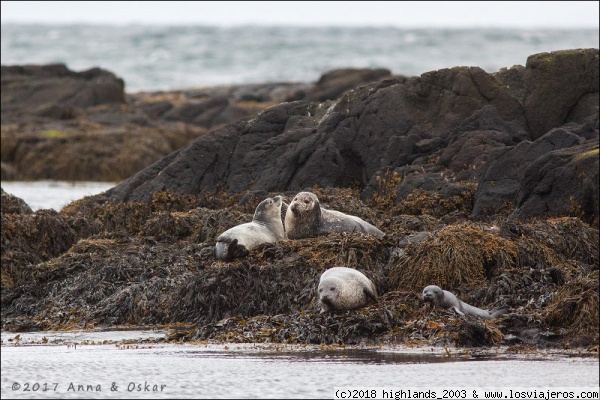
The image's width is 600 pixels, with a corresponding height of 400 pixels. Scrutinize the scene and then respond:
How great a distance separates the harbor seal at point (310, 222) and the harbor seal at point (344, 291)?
6.70 ft

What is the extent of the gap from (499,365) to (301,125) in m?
9.21

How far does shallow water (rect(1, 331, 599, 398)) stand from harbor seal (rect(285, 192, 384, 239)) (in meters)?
2.92

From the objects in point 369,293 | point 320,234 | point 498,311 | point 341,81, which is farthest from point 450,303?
point 341,81

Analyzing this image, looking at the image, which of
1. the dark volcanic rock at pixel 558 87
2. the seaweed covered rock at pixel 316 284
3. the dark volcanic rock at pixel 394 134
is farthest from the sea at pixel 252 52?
the seaweed covered rock at pixel 316 284

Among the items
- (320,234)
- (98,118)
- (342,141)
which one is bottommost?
(320,234)

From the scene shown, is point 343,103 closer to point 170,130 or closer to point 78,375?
point 78,375

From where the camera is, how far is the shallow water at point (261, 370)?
6145 millimetres

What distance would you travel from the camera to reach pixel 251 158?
50.0 feet

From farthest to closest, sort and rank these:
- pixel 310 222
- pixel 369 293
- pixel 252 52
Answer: pixel 252 52, pixel 310 222, pixel 369 293

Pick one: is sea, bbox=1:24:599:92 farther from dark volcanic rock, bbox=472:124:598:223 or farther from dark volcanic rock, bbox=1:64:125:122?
dark volcanic rock, bbox=472:124:598:223

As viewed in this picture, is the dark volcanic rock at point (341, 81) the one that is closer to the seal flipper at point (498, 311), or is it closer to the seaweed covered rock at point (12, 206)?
the seaweed covered rock at point (12, 206)

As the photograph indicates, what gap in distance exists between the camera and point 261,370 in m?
6.80

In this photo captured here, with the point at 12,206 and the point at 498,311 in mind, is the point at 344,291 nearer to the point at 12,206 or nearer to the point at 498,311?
the point at 498,311

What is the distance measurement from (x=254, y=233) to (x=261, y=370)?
384 centimetres
